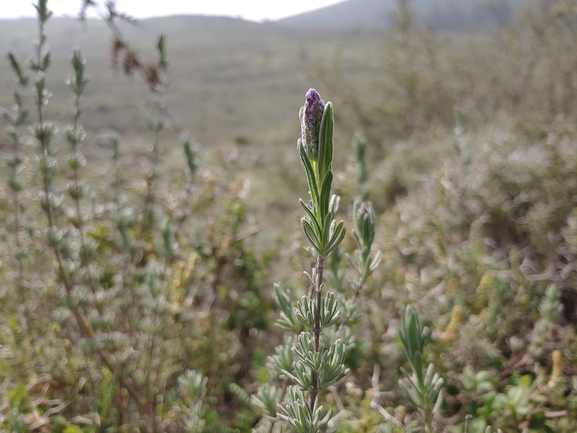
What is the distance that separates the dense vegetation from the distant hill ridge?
4.84 m

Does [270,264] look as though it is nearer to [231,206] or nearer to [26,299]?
[231,206]

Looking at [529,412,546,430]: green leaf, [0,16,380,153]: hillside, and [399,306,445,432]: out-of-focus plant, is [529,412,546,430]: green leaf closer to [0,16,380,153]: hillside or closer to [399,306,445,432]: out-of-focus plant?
[399,306,445,432]: out-of-focus plant

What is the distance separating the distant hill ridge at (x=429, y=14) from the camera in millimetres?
6500

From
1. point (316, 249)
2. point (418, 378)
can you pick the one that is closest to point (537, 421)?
point (418, 378)

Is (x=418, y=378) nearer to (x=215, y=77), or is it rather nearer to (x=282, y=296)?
(x=282, y=296)

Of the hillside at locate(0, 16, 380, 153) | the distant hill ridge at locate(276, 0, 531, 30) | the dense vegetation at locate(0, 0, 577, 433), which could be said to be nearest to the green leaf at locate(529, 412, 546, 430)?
the dense vegetation at locate(0, 0, 577, 433)

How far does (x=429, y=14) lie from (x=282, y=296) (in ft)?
72.8

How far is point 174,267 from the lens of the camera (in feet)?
6.16

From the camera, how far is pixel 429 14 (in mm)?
19172

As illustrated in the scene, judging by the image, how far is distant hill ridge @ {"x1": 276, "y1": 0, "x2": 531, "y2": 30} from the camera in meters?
6.50

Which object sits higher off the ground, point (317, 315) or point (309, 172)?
point (309, 172)

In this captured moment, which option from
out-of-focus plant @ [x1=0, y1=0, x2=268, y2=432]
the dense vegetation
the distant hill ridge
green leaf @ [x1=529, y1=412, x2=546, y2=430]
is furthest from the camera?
the distant hill ridge

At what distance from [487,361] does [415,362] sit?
710 mm

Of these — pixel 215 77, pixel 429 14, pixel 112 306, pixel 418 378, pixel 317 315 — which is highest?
pixel 215 77
